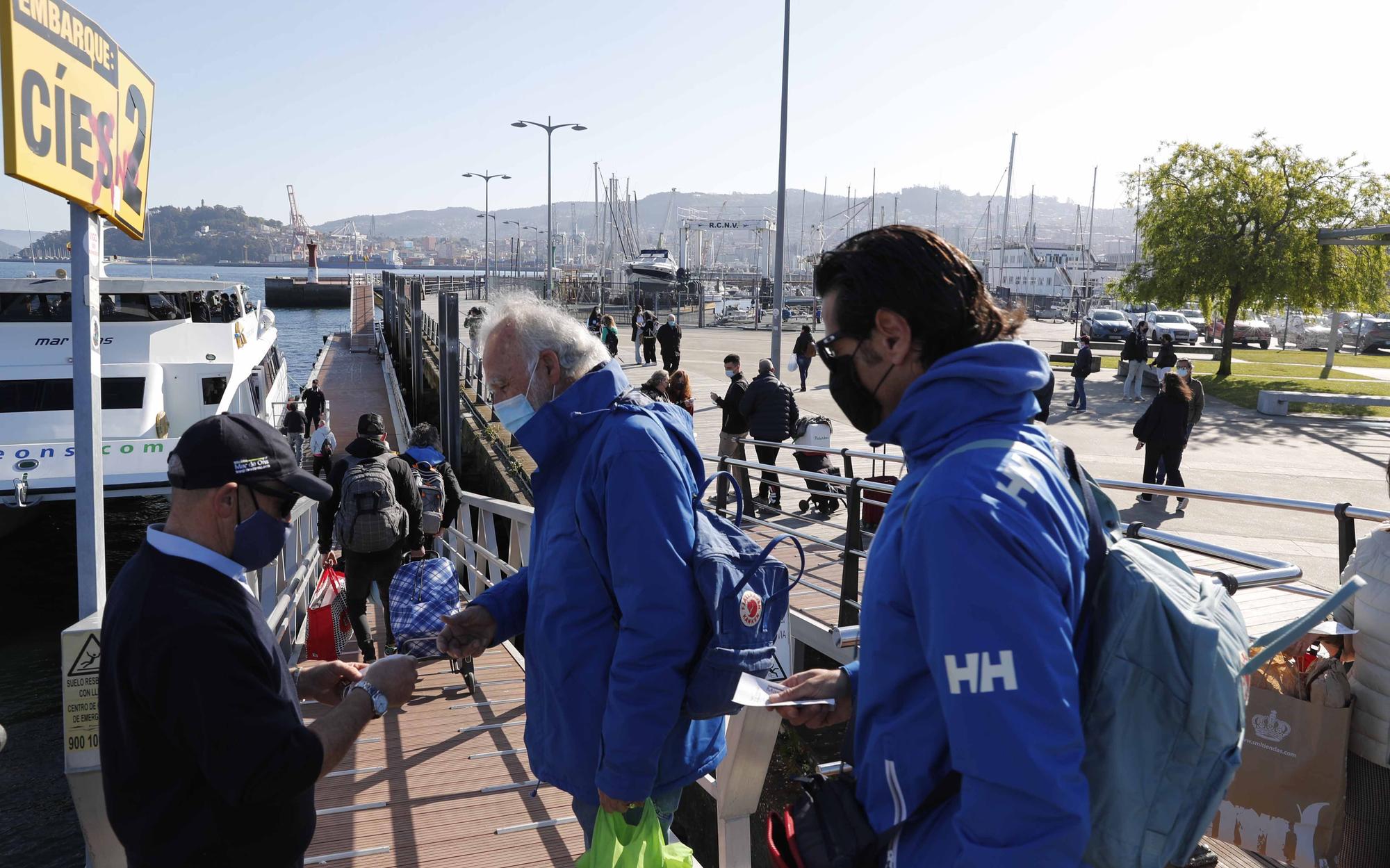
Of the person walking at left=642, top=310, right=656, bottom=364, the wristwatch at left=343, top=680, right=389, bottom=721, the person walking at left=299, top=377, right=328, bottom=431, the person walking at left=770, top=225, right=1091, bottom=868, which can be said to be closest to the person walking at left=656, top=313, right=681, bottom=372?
the person walking at left=642, top=310, right=656, bottom=364

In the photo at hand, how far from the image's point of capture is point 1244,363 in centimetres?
2928

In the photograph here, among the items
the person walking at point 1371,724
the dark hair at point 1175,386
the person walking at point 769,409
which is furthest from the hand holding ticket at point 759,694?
the dark hair at point 1175,386

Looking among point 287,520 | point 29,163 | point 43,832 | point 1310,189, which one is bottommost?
point 43,832

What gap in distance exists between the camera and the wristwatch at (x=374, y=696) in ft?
7.61

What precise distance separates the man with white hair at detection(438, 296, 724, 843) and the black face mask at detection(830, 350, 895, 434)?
2.14 ft

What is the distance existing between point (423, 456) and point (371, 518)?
1.19 metres

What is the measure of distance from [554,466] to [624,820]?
88 centimetres

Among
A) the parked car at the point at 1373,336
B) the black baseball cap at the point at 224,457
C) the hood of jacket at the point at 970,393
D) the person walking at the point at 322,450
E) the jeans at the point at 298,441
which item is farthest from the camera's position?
the parked car at the point at 1373,336

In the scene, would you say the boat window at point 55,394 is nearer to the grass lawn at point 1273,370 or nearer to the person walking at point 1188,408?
the person walking at point 1188,408

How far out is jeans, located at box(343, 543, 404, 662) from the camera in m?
6.52

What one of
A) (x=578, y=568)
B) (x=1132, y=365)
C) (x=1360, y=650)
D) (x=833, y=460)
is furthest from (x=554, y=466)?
(x=1132, y=365)

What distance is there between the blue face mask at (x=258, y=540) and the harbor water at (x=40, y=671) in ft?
23.0

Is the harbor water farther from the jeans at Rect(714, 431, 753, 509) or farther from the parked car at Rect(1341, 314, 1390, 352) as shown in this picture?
the parked car at Rect(1341, 314, 1390, 352)

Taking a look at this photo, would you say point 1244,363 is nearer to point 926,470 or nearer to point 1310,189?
point 1310,189
